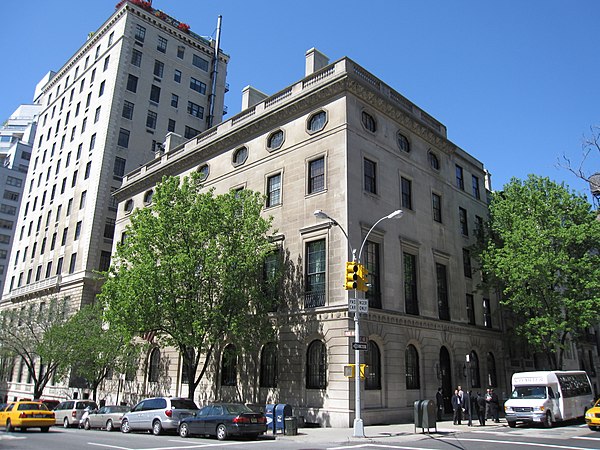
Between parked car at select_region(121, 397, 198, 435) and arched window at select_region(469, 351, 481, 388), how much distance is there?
735 inches

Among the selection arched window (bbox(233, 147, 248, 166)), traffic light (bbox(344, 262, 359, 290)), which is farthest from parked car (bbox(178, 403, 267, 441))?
arched window (bbox(233, 147, 248, 166))

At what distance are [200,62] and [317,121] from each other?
40.7 meters

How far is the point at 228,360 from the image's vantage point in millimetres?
26141

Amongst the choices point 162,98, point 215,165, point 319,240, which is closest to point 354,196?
point 319,240

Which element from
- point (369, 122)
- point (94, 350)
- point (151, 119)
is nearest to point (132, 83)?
point (151, 119)

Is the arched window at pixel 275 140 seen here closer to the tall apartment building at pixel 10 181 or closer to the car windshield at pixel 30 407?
the car windshield at pixel 30 407

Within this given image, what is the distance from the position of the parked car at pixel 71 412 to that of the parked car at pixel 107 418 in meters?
2.19

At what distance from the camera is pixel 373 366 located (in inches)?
941

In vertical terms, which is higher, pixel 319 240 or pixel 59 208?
pixel 59 208

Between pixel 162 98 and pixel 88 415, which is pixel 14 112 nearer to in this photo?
pixel 162 98

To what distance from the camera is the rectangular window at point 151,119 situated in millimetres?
54812

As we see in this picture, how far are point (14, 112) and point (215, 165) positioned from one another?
115 meters

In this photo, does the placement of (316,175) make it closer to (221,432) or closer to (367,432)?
(367,432)

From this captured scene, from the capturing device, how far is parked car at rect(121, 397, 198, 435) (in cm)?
2075
